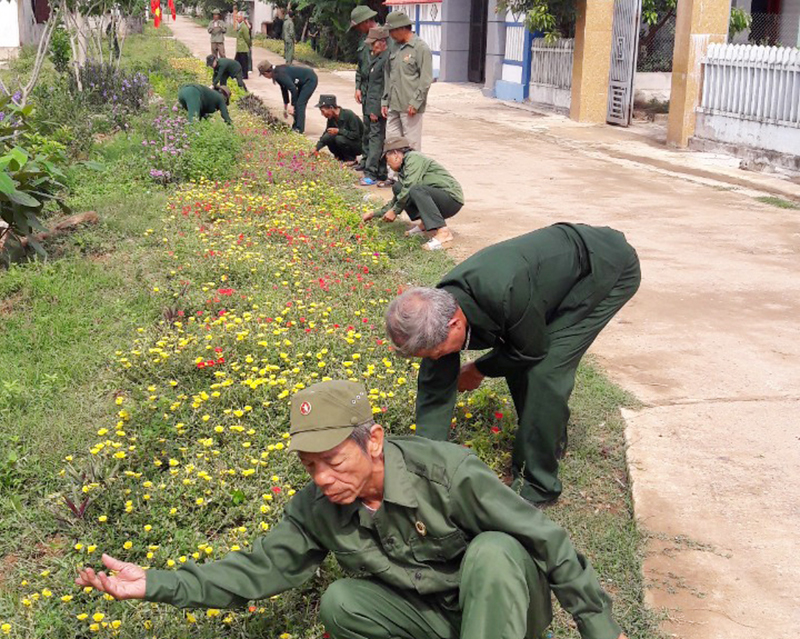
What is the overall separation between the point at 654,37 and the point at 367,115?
9531 millimetres

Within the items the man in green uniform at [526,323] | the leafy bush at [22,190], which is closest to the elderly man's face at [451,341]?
the man in green uniform at [526,323]

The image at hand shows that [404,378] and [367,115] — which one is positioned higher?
[367,115]

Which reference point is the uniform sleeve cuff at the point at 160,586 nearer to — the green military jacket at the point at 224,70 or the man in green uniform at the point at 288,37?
the green military jacket at the point at 224,70

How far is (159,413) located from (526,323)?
192 cm

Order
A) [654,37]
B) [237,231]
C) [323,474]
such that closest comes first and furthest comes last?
[323,474] < [237,231] < [654,37]

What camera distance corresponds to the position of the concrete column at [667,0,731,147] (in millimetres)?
13820

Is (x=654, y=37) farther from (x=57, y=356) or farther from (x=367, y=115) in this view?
(x=57, y=356)

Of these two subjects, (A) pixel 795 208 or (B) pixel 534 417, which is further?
(A) pixel 795 208

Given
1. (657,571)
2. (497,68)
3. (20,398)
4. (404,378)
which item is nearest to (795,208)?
(404,378)

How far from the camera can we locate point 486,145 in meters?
15.0

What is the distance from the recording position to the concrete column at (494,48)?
22.1m

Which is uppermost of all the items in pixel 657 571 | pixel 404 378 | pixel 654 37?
pixel 654 37

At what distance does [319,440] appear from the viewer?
2.67 metres

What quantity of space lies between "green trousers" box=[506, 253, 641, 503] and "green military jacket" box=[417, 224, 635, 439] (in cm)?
5
